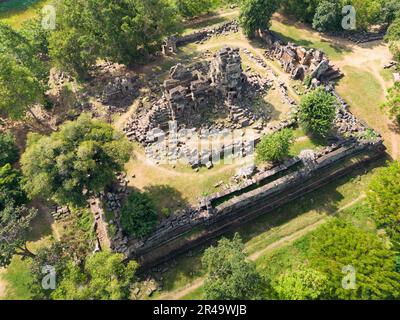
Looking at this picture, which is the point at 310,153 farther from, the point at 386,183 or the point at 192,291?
the point at 192,291

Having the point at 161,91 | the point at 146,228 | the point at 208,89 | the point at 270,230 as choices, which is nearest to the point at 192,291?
the point at 146,228

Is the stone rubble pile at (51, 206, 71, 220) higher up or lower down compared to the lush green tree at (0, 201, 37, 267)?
lower down

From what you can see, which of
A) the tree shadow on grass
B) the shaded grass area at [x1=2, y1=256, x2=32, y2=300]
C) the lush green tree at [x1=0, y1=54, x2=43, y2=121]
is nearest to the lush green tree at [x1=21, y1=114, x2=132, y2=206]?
the tree shadow on grass

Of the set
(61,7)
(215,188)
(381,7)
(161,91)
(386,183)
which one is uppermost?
(61,7)

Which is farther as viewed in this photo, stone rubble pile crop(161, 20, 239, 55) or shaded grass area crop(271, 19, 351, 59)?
stone rubble pile crop(161, 20, 239, 55)

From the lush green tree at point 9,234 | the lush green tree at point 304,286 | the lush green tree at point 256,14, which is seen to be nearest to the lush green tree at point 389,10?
the lush green tree at point 256,14

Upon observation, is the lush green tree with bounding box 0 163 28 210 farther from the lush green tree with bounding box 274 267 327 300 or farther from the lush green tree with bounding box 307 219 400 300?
the lush green tree with bounding box 307 219 400 300

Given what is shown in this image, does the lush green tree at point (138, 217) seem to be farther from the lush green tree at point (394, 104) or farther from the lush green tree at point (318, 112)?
the lush green tree at point (394, 104)
